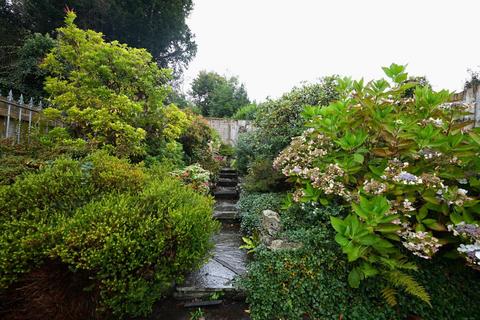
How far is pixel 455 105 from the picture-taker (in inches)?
80.6

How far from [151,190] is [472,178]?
2.79 m

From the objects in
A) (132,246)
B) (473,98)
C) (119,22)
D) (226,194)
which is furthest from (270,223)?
(119,22)

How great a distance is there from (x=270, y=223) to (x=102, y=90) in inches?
148

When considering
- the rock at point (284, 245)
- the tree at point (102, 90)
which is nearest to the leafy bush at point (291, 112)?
the tree at point (102, 90)

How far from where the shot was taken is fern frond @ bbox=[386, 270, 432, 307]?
60.2 inches

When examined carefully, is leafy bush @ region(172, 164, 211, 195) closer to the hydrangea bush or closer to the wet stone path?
the wet stone path

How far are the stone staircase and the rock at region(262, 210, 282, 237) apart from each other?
0.52 m

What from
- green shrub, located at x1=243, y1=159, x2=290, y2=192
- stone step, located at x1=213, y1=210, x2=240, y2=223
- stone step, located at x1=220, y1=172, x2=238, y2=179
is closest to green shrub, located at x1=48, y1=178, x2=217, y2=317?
green shrub, located at x1=243, y1=159, x2=290, y2=192

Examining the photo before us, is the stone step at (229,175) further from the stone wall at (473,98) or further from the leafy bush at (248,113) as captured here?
the stone wall at (473,98)

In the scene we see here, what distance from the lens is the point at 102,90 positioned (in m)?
4.06

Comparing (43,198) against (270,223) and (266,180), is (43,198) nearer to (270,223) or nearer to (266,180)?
(270,223)

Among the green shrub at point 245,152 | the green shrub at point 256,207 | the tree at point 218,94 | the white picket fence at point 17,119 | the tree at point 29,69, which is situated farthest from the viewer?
the tree at point 218,94

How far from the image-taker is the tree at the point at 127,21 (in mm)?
8703

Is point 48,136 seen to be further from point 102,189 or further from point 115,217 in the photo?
point 115,217
